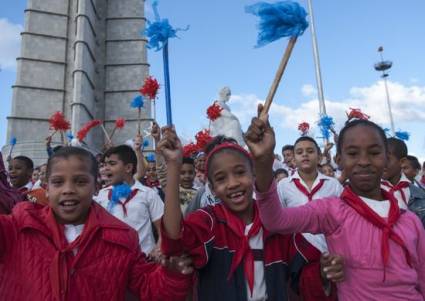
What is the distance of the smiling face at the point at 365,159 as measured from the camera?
6.24ft

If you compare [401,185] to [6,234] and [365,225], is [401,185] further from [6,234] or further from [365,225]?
[6,234]

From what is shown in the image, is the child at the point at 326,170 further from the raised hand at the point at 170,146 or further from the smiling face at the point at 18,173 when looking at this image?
Result: the raised hand at the point at 170,146

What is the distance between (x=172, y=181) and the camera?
1.62 m

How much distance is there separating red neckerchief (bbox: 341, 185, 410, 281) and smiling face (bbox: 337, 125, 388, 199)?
69 mm

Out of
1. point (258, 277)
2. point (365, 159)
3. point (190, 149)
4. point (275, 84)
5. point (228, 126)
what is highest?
point (228, 126)

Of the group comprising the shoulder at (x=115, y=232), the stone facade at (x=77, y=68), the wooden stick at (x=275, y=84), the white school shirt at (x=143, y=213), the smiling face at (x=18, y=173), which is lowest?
the shoulder at (x=115, y=232)

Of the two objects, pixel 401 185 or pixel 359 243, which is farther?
pixel 401 185

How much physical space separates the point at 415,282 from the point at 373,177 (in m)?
0.50

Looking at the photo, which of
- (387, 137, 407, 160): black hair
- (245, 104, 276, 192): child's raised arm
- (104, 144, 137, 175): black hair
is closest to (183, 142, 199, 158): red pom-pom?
(104, 144, 137, 175): black hair

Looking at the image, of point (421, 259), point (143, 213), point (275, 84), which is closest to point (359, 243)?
point (421, 259)

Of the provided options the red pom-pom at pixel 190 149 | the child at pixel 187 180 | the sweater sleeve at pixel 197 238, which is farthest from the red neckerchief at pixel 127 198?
the sweater sleeve at pixel 197 238

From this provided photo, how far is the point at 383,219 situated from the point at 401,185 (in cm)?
144

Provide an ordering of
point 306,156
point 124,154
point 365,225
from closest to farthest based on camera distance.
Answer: point 365,225
point 306,156
point 124,154

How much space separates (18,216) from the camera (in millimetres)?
1764
